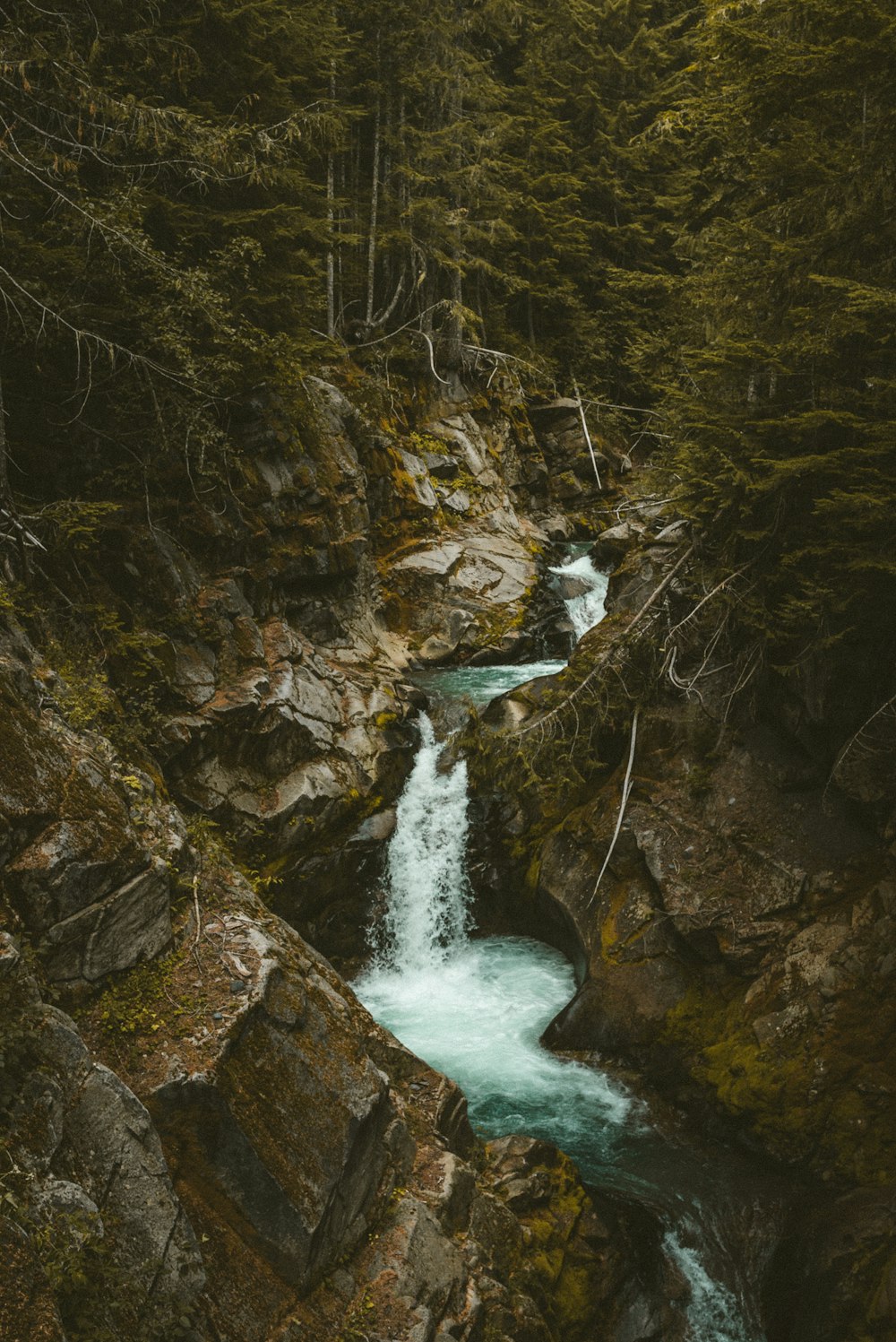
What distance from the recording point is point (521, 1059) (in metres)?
9.41

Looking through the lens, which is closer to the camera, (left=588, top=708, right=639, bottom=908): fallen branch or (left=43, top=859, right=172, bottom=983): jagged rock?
(left=43, top=859, right=172, bottom=983): jagged rock

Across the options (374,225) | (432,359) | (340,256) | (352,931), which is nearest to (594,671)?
(352,931)

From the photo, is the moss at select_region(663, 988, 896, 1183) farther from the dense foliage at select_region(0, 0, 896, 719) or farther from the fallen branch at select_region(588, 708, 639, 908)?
the dense foliage at select_region(0, 0, 896, 719)

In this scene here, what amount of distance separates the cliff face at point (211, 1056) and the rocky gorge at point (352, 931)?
0.08 ft

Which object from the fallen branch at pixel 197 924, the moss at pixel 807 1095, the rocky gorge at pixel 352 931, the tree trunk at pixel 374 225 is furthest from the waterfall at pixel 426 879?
the tree trunk at pixel 374 225

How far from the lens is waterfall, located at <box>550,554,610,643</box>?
1692 cm

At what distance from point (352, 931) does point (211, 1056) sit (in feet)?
20.4

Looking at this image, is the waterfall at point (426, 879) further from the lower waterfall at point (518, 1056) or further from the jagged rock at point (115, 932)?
the jagged rock at point (115, 932)

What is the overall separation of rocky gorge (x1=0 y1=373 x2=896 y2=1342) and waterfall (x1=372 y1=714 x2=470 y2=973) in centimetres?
34

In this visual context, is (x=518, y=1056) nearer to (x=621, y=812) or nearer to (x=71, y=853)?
(x=621, y=812)

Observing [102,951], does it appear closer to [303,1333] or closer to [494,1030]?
[303,1333]

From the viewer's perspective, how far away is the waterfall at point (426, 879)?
37.4ft

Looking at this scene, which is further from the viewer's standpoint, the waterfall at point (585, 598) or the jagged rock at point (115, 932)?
the waterfall at point (585, 598)

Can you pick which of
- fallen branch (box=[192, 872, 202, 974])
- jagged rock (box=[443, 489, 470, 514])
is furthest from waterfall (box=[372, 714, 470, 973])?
jagged rock (box=[443, 489, 470, 514])
